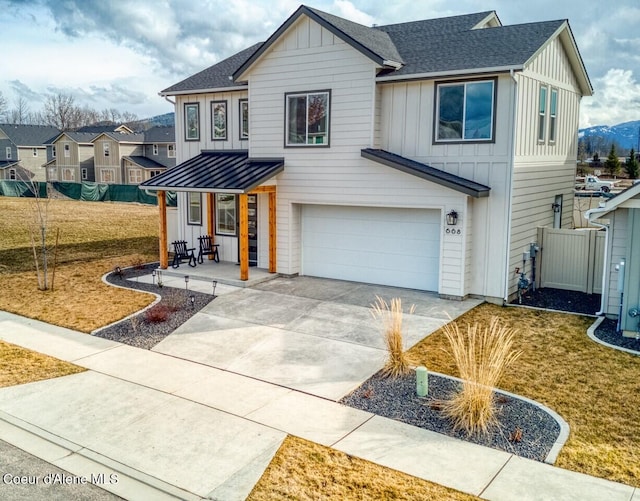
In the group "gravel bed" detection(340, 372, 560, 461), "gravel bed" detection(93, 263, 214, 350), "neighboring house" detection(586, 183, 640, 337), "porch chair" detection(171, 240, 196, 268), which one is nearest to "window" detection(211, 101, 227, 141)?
"porch chair" detection(171, 240, 196, 268)

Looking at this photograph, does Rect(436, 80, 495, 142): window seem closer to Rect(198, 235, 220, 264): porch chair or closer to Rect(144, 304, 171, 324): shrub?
Rect(144, 304, 171, 324): shrub

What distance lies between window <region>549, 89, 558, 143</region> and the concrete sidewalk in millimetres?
10884

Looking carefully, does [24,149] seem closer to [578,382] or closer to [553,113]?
[553,113]

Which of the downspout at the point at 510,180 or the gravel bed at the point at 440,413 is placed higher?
the downspout at the point at 510,180

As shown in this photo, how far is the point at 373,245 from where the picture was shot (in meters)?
15.3

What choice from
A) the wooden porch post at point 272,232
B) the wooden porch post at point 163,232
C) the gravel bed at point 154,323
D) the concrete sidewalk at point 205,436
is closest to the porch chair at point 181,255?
the wooden porch post at point 163,232

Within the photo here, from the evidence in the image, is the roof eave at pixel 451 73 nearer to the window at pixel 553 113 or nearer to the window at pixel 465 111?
the window at pixel 465 111

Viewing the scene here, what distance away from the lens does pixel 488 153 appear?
44.1 feet

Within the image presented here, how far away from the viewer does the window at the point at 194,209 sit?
18.6 metres

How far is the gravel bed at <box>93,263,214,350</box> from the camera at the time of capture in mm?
11453

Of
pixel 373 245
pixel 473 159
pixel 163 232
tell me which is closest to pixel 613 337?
pixel 473 159

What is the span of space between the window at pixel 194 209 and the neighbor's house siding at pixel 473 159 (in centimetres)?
697

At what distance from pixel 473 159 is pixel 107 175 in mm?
50022

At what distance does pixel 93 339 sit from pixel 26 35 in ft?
34.4
